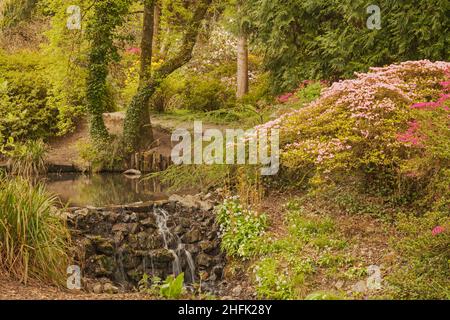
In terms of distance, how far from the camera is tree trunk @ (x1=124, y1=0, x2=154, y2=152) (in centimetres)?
1563

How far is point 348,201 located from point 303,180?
1245 mm

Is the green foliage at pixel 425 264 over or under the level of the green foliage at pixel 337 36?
under

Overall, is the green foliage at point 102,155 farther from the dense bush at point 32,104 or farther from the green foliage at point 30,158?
the dense bush at point 32,104

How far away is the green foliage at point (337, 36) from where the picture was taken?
11633 millimetres

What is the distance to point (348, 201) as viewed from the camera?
893 centimetres

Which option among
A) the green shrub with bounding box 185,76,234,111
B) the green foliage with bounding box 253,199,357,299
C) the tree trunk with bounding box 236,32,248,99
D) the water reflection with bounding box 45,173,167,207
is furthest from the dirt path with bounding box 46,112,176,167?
the green foliage with bounding box 253,199,357,299

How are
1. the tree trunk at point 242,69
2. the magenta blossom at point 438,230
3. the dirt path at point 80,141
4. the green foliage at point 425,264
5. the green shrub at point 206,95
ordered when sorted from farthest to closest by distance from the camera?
the tree trunk at point 242,69, the green shrub at point 206,95, the dirt path at point 80,141, the magenta blossom at point 438,230, the green foliage at point 425,264

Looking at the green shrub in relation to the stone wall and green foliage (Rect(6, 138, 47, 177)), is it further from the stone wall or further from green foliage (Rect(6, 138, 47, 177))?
the stone wall

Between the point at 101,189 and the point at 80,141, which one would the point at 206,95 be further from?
the point at 101,189

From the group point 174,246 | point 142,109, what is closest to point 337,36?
point 142,109

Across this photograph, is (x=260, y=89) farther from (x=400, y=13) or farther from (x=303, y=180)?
(x=303, y=180)

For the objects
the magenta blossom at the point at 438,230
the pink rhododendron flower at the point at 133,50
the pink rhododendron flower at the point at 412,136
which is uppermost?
the pink rhododendron flower at the point at 133,50

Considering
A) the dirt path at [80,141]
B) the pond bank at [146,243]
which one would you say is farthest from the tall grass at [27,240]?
the dirt path at [80,141]

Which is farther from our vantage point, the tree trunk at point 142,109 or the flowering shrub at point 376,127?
the tree trunk at point 142,109
